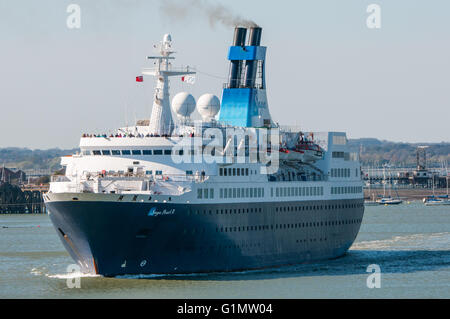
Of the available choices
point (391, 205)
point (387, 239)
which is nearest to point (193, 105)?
point (387, 239)

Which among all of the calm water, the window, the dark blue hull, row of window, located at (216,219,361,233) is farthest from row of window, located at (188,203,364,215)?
the window

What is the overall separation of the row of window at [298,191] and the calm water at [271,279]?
15.6 feet

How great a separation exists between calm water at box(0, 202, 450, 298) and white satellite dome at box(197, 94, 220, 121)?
35.5 feet

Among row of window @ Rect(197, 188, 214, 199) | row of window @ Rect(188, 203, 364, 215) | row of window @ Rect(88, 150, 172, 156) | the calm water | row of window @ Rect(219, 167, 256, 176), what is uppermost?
row of window @ Rect(88, 150, 172, 156)

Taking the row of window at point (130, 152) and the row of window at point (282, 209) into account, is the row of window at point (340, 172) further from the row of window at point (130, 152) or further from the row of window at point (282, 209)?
the row of window at point (130, 152)

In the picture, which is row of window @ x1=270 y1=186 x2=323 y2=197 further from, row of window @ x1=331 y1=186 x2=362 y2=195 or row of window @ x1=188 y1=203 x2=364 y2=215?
row of window @ x1=331 y1=186 x2=362 y2=195

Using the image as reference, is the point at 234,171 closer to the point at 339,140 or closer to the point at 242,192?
the point at 242,192

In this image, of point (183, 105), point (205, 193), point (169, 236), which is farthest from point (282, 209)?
point (169, 236)

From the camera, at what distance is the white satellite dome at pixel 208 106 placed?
6638 cm

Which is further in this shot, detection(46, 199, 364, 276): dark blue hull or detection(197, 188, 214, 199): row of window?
detection(197, 188, 214, 199): row of window

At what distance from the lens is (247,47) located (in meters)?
75.2

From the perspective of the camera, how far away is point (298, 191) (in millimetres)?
68312

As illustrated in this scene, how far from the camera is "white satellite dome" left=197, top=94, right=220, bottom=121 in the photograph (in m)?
66.4

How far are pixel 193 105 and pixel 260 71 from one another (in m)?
12.4
